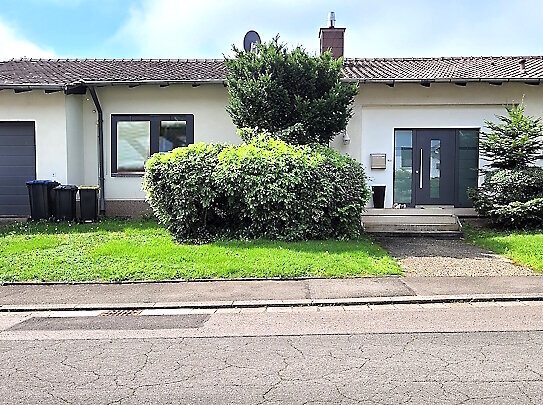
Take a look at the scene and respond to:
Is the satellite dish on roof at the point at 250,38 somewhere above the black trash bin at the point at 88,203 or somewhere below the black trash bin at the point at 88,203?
above

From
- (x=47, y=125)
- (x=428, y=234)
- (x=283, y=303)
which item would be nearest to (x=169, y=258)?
(x=283, y=303)

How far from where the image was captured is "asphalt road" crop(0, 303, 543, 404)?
4.62 m

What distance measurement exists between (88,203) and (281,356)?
10998mm

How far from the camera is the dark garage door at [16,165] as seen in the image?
16.3 meters

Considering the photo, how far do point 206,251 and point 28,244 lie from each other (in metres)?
3.89

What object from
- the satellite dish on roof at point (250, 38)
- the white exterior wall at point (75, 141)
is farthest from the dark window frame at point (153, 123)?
the satellite dish on roof at point (250, 38)

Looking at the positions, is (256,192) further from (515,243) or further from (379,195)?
(515,243)

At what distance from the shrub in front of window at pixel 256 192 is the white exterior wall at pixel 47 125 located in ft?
14.9

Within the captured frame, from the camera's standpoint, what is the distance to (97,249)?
1164 centimetres

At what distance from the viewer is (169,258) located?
35.2ft

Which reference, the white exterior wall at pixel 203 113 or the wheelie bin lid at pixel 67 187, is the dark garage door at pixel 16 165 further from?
the wheelie bin lid at pixel 67 187

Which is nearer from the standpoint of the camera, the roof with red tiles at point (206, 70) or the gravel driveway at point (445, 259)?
the gravel driveway at point (445, 259)

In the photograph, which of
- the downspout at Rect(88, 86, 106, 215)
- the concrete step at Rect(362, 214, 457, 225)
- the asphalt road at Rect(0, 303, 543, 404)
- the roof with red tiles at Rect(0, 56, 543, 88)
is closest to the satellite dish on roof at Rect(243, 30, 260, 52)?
the roof with red tiles at Rect(0, 56, 543, 88)

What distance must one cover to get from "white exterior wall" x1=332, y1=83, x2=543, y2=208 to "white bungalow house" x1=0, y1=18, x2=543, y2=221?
28 mm
